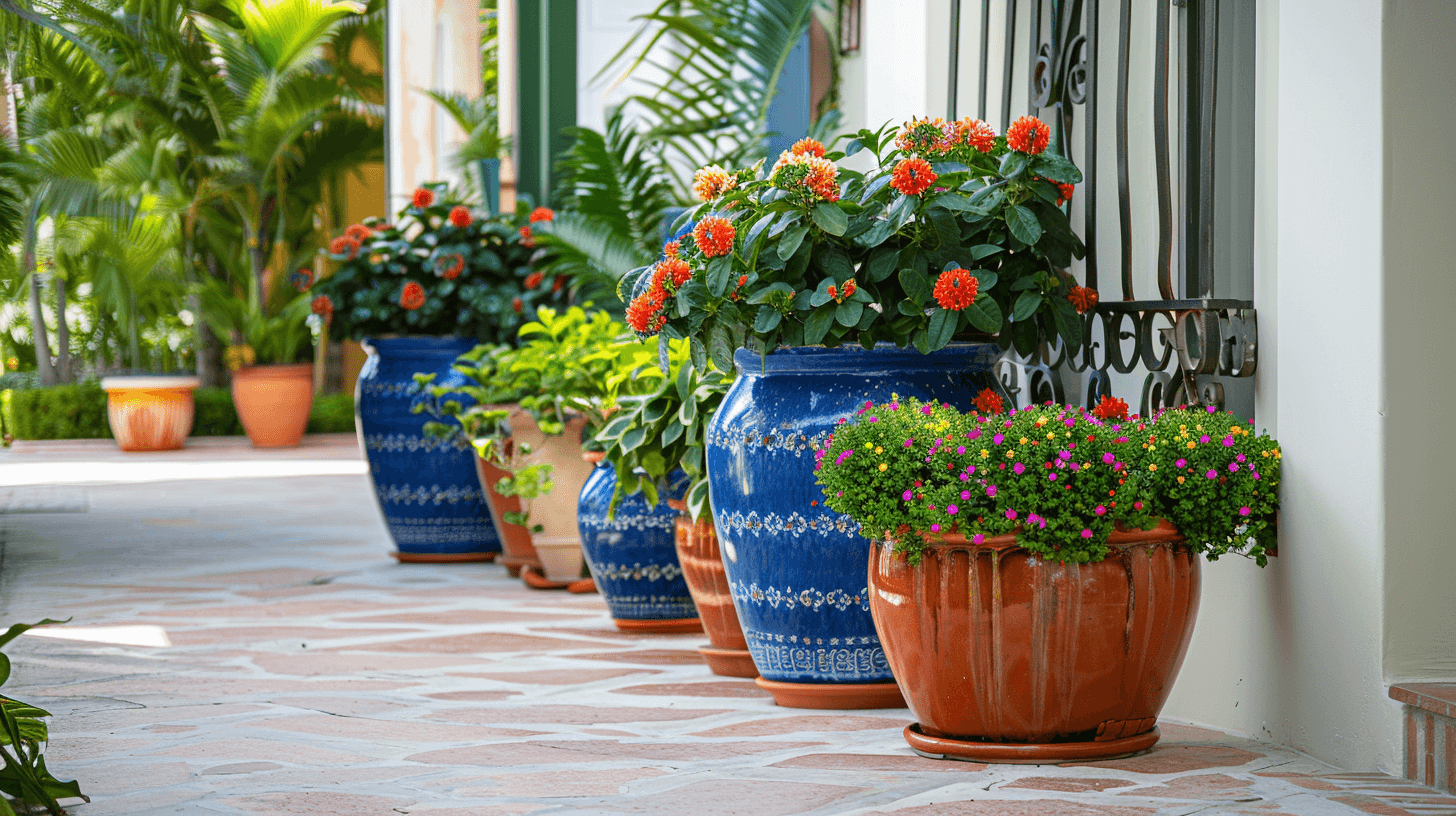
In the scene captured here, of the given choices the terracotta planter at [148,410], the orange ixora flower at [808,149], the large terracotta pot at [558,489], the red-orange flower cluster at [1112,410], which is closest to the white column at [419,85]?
the large terracotta pot at [558,489]

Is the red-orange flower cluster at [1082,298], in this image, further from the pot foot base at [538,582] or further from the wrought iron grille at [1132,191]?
the pot foot base at [538,582]

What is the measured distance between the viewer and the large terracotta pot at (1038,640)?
2691 mm

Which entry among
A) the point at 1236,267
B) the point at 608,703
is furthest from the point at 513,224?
the point at 1236,267

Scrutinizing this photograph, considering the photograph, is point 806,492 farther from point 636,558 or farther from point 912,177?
point 636,558

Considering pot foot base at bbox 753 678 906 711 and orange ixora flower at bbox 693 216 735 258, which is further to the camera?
pot foot base at bbox 753 678 906 711

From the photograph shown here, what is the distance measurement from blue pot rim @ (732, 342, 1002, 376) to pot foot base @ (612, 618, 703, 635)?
146 cm

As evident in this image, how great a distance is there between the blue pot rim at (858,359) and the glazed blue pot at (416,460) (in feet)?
10.5

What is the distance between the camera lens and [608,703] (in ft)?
11.5

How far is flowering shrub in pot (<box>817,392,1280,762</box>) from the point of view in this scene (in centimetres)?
267

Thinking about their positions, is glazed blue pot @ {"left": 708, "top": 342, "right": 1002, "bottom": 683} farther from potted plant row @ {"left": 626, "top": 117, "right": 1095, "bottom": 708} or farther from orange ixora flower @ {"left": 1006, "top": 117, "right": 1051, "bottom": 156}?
orange ixora flower @ {"left": 1006, "top": 117, "right": 1051, "bottom": 156}

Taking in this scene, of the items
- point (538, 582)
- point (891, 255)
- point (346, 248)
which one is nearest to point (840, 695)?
point (891, 255)

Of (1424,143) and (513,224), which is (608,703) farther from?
(513,224)

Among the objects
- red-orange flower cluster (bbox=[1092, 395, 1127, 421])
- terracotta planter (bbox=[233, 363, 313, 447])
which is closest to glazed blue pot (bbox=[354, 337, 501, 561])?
red-orange flower cluster (bbox=[1092, 395, 1127, 421])

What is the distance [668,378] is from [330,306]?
2878 mm
